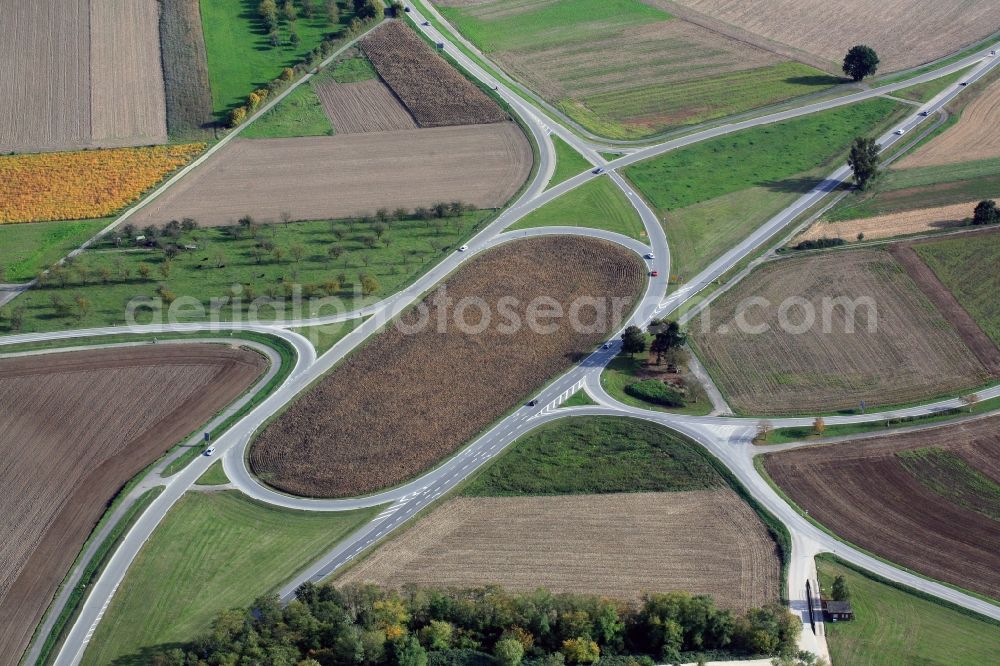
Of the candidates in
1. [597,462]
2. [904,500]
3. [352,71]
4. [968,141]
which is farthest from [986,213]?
[352,71]

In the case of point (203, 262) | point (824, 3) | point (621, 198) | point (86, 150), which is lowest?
point (203, 262)

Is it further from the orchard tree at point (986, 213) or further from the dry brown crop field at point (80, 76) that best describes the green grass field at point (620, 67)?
the dry brown crop field at point (80, 76)

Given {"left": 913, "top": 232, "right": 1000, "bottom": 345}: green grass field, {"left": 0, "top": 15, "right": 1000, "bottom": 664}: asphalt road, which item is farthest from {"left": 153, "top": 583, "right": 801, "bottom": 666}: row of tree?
{"left": 913, "top": 232, "right": 1000, "bottom": 345}: green grass field

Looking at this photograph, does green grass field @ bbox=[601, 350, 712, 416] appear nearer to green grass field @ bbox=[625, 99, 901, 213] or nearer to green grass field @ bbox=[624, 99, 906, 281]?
Result: green grass field @ bbox=[624, 99, 906, 281]

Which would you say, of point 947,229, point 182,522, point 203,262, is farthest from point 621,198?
point 182,522

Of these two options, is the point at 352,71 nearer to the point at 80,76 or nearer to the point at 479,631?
the point at 80,76

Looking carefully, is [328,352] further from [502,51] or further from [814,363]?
[502,51]
